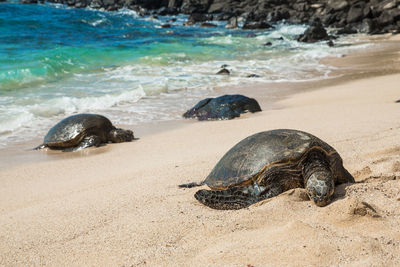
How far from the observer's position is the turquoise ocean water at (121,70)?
8.99 metres

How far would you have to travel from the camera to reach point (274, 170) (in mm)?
3270

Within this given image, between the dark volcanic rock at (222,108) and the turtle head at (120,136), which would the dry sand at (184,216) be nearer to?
the turtle head at (120,136)

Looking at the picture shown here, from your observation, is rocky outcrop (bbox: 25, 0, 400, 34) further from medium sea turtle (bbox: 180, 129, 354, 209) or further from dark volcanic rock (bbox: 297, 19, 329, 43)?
medium sea turtle (bbox: 180, 129, 354, 209)

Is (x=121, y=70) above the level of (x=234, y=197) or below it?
below

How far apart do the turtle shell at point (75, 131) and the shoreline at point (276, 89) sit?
0.63 ft

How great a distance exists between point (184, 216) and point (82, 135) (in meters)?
4.11

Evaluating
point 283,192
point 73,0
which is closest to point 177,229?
point 283,192

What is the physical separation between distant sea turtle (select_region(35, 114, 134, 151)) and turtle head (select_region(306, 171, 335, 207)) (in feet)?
13.5

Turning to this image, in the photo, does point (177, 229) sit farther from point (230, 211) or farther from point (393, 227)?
point (393, 227)

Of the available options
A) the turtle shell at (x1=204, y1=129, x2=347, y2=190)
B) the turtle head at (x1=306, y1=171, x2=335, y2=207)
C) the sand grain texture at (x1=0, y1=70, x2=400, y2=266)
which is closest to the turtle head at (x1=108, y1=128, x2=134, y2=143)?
the sand grain texture at (x1=0, y1=70, x2=400, y2=266)

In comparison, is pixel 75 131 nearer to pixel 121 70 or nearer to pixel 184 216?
pixel 184 216

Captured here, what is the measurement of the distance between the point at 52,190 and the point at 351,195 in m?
2.98

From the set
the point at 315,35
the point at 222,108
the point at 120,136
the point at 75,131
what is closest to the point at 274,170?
the point at 120,136

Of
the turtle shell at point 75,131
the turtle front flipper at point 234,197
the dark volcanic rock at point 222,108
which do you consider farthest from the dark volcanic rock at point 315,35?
the turtle front flipper at point 234,197
